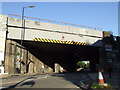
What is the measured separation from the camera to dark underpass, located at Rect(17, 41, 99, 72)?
108ft

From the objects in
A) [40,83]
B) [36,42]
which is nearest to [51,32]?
[36,42]

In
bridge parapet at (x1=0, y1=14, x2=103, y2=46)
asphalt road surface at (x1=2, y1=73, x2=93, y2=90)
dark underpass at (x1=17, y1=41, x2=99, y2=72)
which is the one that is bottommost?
asphalt road surface at (x1=2, y1=73, x2=93, y2=90)

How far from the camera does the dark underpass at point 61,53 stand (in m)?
32.8

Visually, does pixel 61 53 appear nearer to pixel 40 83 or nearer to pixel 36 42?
pixel 36 42

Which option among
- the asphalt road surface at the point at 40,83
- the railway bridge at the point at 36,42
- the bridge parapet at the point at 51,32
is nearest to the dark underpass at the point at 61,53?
the railway bridge at the point at 36,42

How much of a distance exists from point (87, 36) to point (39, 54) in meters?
10.7

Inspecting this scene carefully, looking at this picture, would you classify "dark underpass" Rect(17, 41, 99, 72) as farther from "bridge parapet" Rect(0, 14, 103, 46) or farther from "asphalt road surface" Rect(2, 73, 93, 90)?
"asphalt road surface" Rect(2, 73, 93, 90)

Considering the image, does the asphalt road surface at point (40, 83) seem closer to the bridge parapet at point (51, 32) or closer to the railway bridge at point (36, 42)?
the railway bridge at point (36, 42)

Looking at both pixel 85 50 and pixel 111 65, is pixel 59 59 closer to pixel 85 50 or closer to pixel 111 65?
pixel 85 50

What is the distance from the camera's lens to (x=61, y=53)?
41625mm

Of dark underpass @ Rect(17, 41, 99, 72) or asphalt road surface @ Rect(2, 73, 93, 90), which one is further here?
dark underpass @ Rect(17, 41, 99, 72)

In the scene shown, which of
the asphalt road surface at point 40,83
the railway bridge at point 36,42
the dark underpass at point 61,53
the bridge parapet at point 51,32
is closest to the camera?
the asphalt road surface at point 40,83

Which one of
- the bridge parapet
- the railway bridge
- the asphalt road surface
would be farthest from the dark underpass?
the asphalt road surface

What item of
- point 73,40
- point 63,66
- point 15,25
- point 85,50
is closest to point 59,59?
point 63,66
